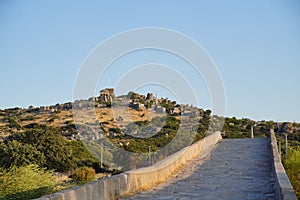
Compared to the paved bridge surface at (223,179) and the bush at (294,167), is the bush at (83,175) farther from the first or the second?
the paved bridge surface at (223,179)

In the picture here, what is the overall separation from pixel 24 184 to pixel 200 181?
4149mm

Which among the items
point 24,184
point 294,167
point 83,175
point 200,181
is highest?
point 200,181

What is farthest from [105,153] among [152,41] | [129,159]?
[152,41]

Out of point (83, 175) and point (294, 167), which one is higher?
point (294, 167)

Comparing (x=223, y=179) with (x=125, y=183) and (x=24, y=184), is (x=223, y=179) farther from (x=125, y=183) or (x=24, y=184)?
(x=24, y=184)

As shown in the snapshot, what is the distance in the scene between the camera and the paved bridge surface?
689cm

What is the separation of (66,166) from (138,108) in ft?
18.3

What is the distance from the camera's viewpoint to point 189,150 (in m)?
12.3

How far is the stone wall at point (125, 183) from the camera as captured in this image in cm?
532

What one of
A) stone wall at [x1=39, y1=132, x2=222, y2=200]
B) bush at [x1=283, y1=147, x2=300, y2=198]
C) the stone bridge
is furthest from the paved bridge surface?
bush at [x1=283, y1=147, x2=300, y2=198]

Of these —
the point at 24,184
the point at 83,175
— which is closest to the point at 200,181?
the point at 24,184

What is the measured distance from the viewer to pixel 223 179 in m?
8.57

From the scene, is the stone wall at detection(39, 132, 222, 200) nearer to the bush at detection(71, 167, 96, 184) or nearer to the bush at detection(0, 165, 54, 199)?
the bush at detection(0, 165, 54, 199)

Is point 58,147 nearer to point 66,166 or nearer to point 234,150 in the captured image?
point 66,166
